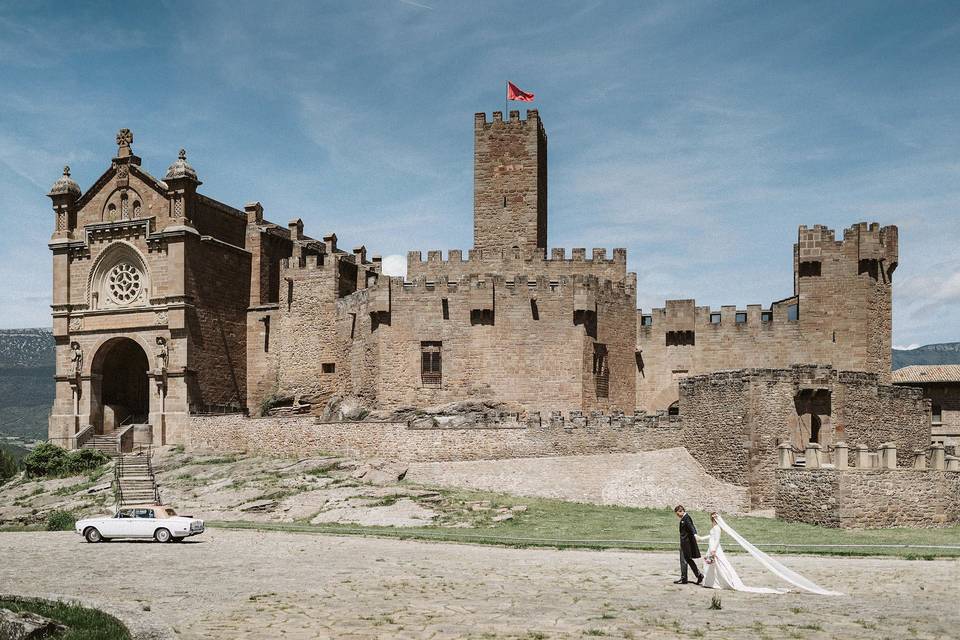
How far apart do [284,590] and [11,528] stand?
2106 cm

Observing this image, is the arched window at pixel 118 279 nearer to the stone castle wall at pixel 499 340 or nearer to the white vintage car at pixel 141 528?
the stone castle wall at pixel 499 340

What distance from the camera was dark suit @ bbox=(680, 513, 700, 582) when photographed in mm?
18203

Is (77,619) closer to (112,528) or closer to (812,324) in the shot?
(112,528)

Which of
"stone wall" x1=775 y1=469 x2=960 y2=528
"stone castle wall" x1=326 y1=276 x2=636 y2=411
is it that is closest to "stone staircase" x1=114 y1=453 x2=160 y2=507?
"stone castle wall" x1=326 y1=276 x2=636 y2=411

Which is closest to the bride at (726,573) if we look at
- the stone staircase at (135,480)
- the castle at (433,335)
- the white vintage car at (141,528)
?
the white vintage car at (141,528)

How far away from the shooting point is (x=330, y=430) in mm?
40094

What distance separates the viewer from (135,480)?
3956 centimetres

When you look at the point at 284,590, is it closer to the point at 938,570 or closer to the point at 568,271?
the point at 938,570

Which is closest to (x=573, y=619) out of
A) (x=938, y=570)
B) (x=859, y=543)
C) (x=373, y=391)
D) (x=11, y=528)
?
(x=938, y=570)

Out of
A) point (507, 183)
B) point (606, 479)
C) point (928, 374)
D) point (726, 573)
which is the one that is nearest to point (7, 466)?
point (507, 183)

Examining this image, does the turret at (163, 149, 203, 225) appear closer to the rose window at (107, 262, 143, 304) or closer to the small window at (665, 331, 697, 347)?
the rose window at (107, 262, 143, 304)

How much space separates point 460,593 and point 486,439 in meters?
20.2

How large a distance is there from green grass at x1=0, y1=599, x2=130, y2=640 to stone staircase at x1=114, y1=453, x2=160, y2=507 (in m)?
20.5

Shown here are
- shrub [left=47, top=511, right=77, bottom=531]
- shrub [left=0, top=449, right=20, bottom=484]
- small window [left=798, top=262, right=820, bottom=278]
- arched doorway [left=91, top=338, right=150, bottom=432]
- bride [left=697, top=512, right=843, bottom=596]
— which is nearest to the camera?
bride [left=697, top=512, right=843, bottom=596]
